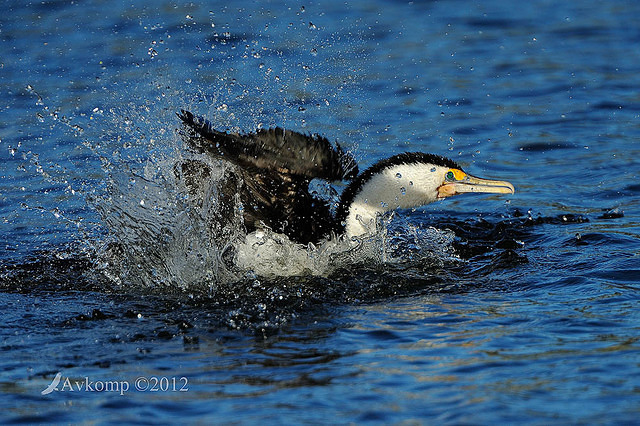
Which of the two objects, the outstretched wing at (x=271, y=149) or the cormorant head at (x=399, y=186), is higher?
the outstretched wing at (x=271, y=149)

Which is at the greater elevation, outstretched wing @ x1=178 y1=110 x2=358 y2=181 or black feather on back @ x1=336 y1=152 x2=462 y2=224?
outstretched wing @ x1=178 y1=110 x2=358 y2=181

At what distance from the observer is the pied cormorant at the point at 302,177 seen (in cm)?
594

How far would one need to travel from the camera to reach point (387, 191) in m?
6.45

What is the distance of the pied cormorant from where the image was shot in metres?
5.94

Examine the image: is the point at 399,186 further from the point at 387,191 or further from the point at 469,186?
the point at 469,186

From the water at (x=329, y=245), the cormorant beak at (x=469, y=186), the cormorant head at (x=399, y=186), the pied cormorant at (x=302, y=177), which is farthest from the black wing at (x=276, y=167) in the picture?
the cormorant beak at (x=469, y=186)

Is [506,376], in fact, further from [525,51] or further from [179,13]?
[179,13]

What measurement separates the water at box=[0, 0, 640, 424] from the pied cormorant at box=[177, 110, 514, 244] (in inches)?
6.5

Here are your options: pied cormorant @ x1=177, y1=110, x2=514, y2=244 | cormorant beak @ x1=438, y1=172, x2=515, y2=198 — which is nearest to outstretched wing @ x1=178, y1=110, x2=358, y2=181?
pied cormorant @ x1=177, y1=110, x2=514, y2=244

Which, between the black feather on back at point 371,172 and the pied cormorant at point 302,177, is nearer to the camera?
the pied cormorant at point 302,177

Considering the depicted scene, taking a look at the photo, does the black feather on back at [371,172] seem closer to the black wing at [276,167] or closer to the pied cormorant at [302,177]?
the pied cormorant at [302,177]

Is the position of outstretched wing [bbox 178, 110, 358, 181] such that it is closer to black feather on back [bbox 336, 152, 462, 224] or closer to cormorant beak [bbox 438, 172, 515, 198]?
black feather on back [bbox 336, 152, 462, 224]

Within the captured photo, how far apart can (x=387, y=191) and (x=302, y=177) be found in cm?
73

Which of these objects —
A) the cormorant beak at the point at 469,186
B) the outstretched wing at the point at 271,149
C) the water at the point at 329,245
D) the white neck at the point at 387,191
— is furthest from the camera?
the cormorant beak at the point at 469,186
